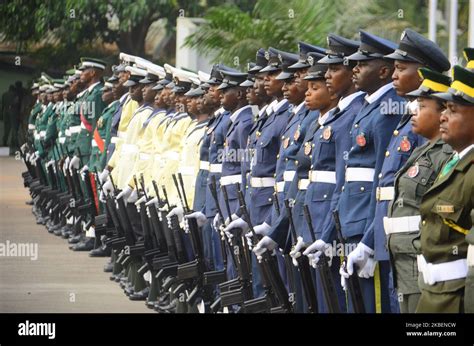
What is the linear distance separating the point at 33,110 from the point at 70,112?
193 inches

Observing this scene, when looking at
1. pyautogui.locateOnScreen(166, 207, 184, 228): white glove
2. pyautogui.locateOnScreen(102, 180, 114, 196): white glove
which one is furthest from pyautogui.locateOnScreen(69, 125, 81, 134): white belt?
pyautogui.locateOnScreen(166, 207, 184, 228): white glove

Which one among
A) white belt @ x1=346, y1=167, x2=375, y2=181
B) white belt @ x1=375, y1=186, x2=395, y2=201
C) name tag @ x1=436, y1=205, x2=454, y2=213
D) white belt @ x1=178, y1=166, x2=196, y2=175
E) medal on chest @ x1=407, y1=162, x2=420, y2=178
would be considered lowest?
white belt @ x1=178, y1=166, x2=196, y2=175

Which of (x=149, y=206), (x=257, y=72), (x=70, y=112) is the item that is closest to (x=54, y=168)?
(x=70, y=112)

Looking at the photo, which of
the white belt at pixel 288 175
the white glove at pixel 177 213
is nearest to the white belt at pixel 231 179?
the white glove at pixel 177 213

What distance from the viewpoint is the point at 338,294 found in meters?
8.07

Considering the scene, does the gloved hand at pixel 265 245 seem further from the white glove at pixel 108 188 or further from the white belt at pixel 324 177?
the white glove at pixel 108 188

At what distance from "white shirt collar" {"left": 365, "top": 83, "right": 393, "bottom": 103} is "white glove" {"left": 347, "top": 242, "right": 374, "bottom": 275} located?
0.78 meters

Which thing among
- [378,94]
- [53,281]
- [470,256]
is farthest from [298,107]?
[53,281]

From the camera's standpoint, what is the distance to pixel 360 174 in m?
7.84

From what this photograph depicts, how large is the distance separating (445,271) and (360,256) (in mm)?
1026

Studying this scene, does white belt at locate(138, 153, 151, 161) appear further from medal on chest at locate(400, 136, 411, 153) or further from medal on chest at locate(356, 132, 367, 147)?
medal on chest at locate(400, 136, 411, 153)

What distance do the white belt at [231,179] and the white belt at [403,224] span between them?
11.2 feet

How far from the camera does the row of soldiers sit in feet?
21.8

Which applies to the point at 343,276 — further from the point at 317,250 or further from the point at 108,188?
the point at 108,188
